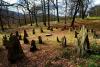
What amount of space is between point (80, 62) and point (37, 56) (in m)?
3.81

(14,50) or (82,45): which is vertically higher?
(82,45)

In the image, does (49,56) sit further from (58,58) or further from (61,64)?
(61,64)

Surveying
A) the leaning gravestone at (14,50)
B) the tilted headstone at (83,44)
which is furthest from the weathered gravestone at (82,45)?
the leaning gravestone at (14,50)

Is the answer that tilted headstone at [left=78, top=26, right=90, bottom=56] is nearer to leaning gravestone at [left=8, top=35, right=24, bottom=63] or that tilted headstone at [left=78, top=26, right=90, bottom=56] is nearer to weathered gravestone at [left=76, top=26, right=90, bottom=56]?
weathered gravestone at [left=76, top=26, right=90, bottom=56]

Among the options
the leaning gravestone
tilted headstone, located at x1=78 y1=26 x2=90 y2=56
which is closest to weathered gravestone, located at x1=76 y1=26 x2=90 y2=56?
tilted headstone, located at x1=78 y1=26 x2=90 y2=56

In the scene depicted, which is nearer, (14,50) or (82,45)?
(82,45)

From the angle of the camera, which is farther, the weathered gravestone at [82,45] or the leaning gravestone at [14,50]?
Answer: the leaning gravestone at [14,50]

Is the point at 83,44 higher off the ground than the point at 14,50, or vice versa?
the point at 83,44

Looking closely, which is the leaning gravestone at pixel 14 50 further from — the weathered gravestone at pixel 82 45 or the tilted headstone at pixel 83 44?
the tilted headstone at pixel 83 44

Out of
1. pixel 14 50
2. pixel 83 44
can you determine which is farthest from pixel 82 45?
pixel 14 50

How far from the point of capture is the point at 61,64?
14.6m

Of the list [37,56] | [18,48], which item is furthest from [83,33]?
[18,48]

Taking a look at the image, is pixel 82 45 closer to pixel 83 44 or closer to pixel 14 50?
pixel 83 44

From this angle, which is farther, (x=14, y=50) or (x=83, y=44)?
(x=14, y=50)
